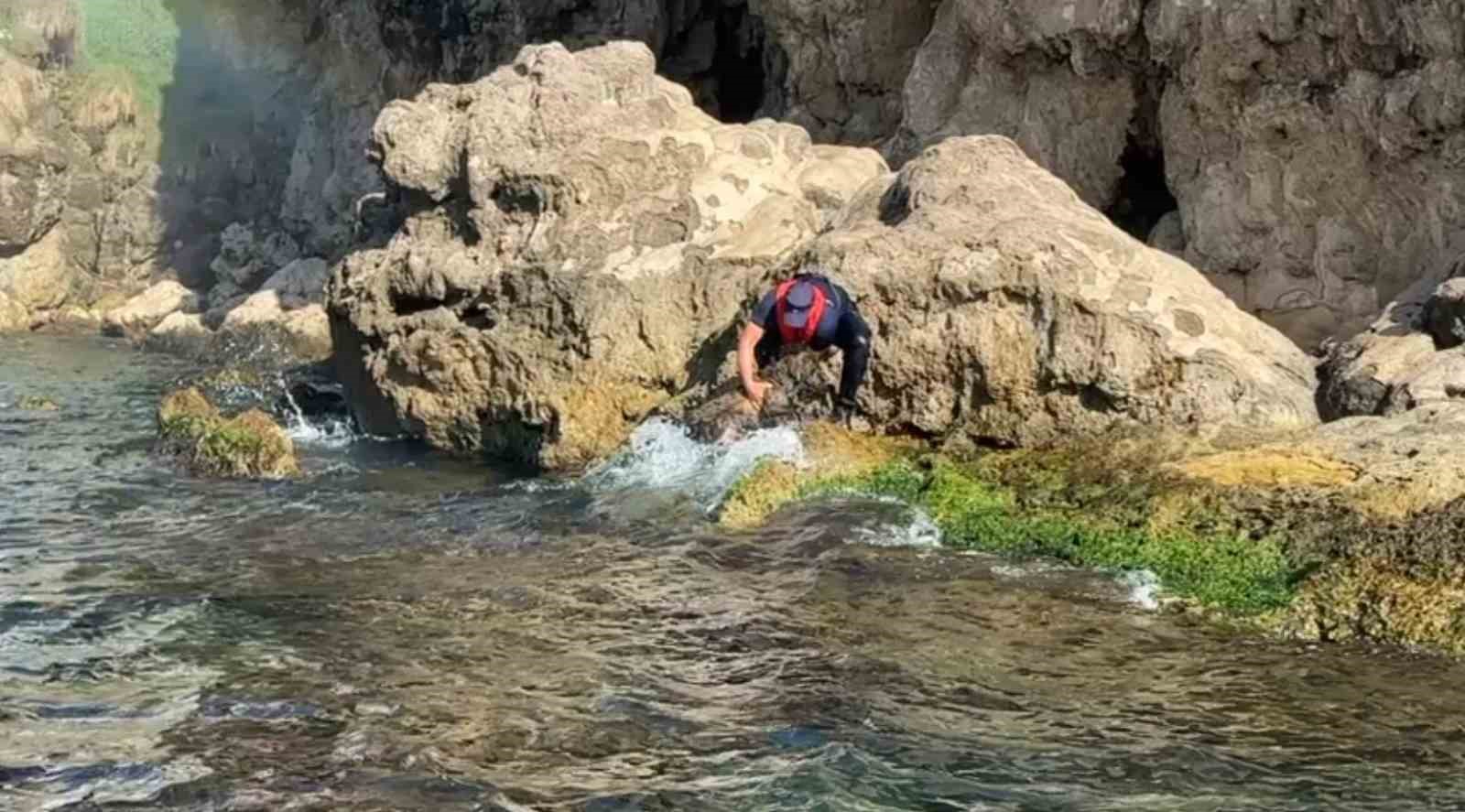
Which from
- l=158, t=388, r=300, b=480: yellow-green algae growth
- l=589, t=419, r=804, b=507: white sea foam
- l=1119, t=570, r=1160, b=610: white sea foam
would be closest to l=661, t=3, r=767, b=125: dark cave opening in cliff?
l=158, t=388, r=300, b=480: yellow-green algae growth

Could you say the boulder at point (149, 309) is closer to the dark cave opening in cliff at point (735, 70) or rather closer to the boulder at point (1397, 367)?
the dark cave opening in cliff at point (735, 70)

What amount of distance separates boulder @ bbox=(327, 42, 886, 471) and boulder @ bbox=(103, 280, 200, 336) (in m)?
22.2

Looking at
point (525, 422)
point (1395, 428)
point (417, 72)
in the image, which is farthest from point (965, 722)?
point (417, 72)

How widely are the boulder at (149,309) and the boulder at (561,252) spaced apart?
72.8 feet

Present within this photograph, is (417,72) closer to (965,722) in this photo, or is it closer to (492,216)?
(492,216)

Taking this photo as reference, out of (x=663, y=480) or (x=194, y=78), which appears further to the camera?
(x=194, y=78)

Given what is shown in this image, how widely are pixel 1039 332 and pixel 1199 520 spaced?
284 centimetres

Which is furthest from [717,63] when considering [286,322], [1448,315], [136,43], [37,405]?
[1448,315]

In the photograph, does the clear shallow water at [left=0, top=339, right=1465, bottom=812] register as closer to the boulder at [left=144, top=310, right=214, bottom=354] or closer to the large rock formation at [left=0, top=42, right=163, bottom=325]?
the boulder at [left=144, top=310, right=214, bottom=354]

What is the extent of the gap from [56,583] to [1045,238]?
7.97 metres

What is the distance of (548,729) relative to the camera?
8406 millimetres

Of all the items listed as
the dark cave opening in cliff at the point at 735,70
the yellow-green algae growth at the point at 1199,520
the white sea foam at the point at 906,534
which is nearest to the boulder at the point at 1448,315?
the yellow-green algae growth at the point at 1199,520

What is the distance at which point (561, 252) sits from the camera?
17.3 m

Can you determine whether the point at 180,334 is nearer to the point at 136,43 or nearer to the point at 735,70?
the point at 735,70
